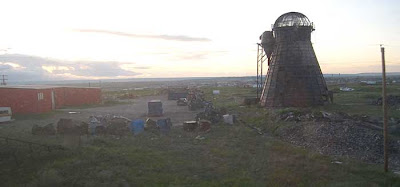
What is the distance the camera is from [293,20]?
102ft

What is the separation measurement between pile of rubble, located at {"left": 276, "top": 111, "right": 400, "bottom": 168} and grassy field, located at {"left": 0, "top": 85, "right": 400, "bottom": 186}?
988mm

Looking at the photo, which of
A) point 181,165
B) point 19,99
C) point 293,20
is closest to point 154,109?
point 19,99

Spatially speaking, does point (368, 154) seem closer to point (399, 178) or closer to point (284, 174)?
point (399, 178)

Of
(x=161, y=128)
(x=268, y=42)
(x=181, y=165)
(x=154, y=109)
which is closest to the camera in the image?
(x=181, y=165)

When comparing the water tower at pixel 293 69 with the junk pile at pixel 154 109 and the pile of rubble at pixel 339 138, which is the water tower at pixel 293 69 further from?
the junk pile at pixel 154 109

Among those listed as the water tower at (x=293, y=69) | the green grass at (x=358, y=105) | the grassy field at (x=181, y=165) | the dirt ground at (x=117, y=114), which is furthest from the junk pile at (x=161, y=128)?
the green grass at (x=358, y=105)

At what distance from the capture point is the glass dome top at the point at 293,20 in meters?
31.0

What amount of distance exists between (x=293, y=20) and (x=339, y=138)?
17594mm

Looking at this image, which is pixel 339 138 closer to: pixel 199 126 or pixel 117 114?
pixel 199 126

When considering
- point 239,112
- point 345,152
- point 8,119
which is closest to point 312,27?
point 239,112

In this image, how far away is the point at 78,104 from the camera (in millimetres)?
42250

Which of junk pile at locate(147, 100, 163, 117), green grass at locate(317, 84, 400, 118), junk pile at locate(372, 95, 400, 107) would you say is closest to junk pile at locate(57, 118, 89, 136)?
junk pile at locate(147, 100, 163, 117)

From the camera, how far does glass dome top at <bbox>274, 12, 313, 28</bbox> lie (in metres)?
31.0

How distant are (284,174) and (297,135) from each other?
7.19 m
